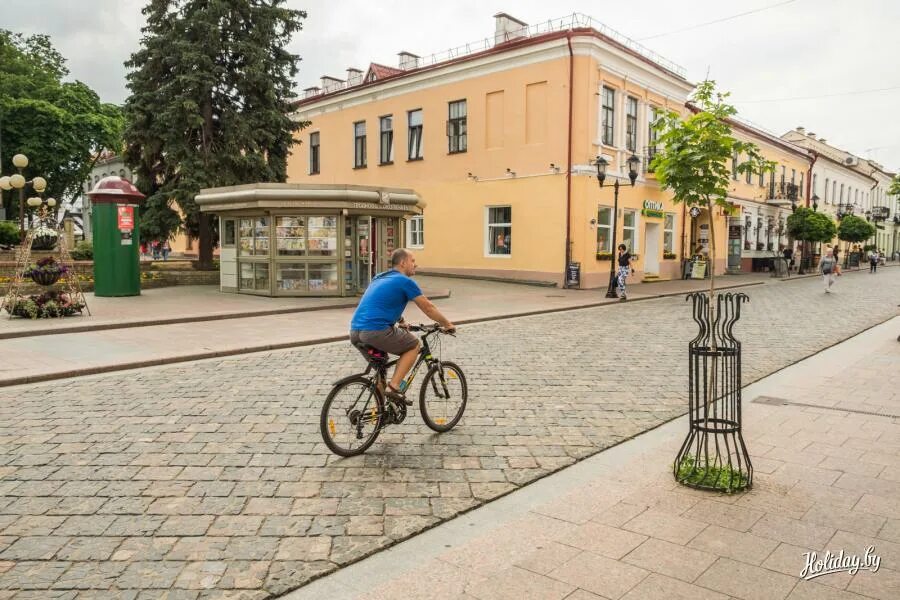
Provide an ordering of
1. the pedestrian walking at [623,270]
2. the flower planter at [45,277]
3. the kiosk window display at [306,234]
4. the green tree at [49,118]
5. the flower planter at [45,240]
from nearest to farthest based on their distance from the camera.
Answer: the flower planter at [45,277] → the flower planter at [45,240] → the kiosk window display at [306,234] → the pedestrian walking at [623,270] → the green tree at [49,118]

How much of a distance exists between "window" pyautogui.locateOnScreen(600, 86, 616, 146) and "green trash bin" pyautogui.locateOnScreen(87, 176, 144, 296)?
1637 centimetres

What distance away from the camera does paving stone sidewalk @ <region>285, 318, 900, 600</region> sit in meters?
3.35

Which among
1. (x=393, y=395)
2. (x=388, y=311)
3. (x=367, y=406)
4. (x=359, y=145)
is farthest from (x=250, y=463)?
(x=359, y=145)

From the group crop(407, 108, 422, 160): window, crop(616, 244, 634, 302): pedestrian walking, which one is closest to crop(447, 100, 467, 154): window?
crop(407, 108, 422, 160): window

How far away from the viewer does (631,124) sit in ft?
88.1

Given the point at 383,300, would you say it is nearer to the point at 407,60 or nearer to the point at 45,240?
the point at 45,240

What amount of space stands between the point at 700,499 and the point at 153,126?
866 inches

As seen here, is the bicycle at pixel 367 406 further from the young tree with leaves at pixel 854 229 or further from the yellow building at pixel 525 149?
the young tree with leaves at pixel 854 229

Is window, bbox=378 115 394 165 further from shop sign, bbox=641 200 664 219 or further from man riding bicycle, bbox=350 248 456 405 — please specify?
man riding bicycle, bbox=350 248 456 405

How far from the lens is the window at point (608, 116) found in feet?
82.5

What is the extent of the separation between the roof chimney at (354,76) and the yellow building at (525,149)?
1764 mm

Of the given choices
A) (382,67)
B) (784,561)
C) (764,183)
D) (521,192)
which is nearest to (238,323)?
(784,561)

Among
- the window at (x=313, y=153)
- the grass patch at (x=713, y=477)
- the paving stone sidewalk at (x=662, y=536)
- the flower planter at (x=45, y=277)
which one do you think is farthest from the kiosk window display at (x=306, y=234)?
the window at (x=313, y=153)

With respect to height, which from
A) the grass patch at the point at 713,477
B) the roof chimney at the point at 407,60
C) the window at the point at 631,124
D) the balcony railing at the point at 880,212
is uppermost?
the roof chimney at the point at 407,60
